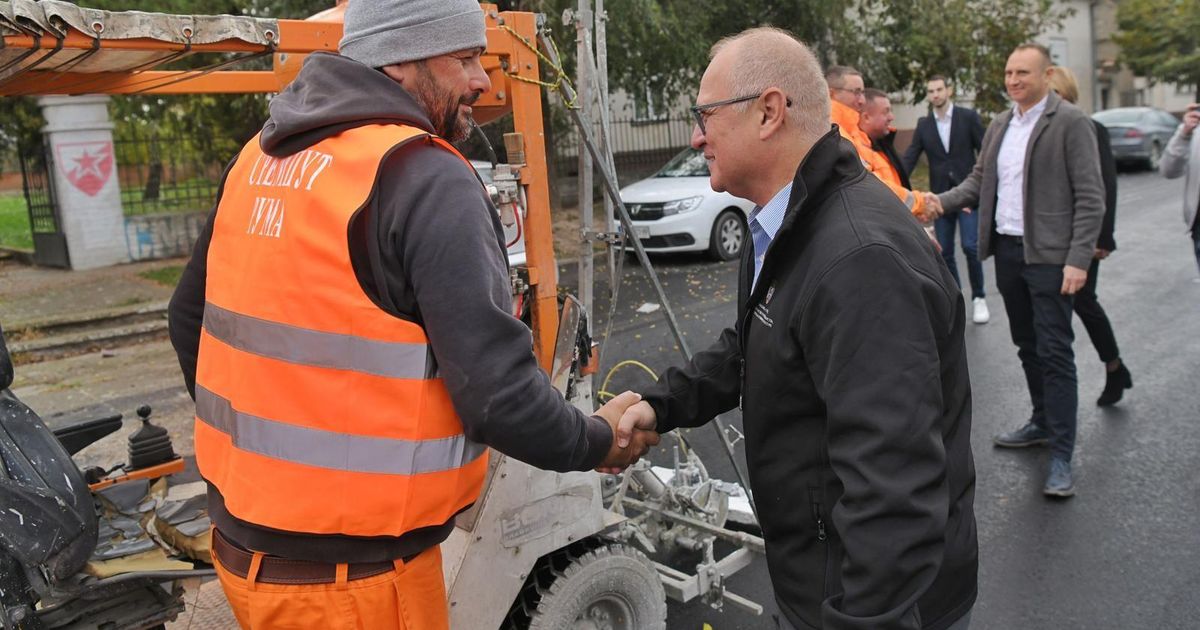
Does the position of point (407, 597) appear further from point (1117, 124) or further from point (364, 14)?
point (1117, 124)

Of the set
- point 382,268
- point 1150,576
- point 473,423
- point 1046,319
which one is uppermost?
point 382,268

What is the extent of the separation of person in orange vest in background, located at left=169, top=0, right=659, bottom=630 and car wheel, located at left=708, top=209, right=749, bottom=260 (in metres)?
11.0

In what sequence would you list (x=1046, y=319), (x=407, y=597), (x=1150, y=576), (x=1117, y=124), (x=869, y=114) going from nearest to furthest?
(x=407, y=597) < (x=1150, y=576) < (x=1046, y=319) < (x=869, y=114) < (x=1117, y=124)

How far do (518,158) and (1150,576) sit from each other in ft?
10.6

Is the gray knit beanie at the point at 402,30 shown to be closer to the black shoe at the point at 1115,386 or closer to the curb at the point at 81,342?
the black shoe at the point at 1115,386

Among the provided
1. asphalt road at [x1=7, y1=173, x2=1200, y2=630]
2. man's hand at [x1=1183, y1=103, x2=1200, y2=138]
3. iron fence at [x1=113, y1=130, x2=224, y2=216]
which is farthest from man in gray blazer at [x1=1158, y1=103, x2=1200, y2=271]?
A: iron fence at [x1=113, y1=130, x2=224, y2=216]

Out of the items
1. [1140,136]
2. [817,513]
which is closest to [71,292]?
[817,513]

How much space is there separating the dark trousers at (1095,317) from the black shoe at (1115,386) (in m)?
0.14

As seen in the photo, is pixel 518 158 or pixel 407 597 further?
pixel 518 158

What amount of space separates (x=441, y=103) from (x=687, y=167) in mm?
12565

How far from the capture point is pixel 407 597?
206 centimetres

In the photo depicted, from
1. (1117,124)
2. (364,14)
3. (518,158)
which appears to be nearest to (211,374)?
(364,14)

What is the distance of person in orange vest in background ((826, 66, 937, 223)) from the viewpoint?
532cm

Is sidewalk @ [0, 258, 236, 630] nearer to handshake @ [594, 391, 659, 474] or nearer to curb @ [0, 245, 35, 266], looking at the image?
curb @ [0, 245, 35, 266]
